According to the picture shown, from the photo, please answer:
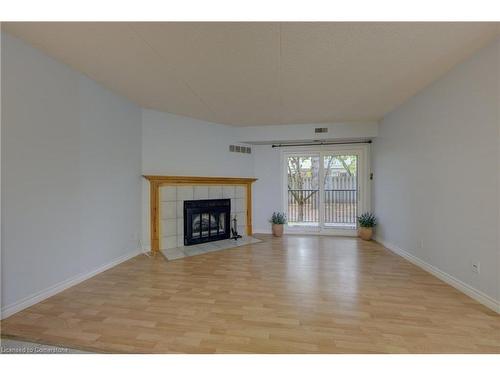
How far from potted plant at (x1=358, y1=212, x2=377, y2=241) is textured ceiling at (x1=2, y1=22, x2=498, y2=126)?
2396 mm

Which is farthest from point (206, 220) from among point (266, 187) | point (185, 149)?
point (266, 187)

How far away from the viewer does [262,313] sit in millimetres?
2053

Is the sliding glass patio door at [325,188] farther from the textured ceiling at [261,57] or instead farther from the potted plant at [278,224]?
the textured ceiling at [261,57]

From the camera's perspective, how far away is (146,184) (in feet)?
13.1

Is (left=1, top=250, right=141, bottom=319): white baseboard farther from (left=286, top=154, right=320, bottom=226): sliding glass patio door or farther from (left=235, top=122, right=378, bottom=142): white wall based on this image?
(left=286, top=154, right=320, bottom=226): sliding glass patio door

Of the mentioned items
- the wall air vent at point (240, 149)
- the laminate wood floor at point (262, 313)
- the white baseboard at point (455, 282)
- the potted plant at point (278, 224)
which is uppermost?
the wall air vent at point (240, 149)

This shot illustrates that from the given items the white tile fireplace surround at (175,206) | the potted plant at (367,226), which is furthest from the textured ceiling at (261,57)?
the potted plant at (367,226)

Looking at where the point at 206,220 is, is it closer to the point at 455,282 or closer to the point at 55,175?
the point at 55,175

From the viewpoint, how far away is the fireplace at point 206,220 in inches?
170

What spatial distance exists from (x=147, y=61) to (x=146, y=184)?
2.15 m

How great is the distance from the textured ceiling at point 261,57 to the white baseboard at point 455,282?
7.88 feet

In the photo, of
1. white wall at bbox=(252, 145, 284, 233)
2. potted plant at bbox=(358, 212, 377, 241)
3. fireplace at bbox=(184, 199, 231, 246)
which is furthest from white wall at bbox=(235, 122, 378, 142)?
potted plant at bbox=(358, 212, 377, 241)

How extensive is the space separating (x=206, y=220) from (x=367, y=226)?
3397mm
